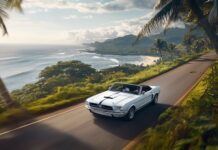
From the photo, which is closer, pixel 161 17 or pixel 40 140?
pixel 40 140

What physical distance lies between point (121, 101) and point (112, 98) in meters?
0.54

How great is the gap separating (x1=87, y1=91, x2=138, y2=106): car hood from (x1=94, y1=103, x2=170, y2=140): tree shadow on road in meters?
0.84

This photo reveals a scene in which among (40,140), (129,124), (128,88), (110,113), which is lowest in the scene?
(129,124)

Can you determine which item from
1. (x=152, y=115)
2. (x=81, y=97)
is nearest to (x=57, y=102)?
(x=81, y=97)

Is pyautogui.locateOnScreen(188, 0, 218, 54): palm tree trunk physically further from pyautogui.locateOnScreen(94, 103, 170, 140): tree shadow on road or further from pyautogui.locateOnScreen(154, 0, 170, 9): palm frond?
pyautogui.locateOnScreen(94, 103, 170, 140): tree shadow on road

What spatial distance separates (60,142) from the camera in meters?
9.28

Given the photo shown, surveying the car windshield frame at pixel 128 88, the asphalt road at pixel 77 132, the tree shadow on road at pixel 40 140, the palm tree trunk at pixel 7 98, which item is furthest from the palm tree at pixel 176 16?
the palm tree trunk at pixel 7 98

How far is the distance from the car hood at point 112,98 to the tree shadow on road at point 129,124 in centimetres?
84

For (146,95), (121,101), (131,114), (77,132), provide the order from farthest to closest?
1. (146,95)
2. (131,114)
3. (121,101)
4. (77,132)

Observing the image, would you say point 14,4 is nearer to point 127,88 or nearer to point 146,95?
point 127,88

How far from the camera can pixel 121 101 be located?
11992 mm

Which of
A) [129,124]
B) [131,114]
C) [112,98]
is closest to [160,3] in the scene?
[112,98]

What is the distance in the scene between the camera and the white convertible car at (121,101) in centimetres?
1161

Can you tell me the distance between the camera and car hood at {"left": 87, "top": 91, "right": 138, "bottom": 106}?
1180 cm
